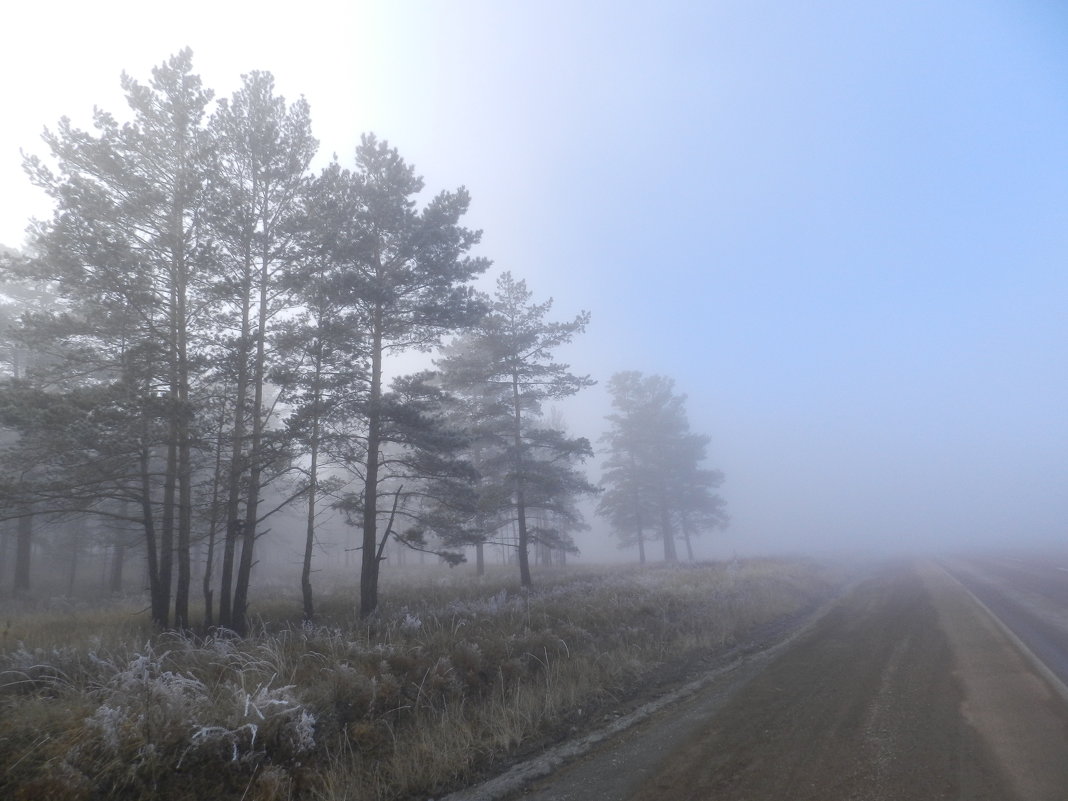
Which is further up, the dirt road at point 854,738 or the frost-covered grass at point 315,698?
the frost-covered grass at point 315,698

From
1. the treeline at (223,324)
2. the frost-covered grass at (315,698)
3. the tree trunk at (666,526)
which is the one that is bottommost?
the frost-covered grass at (315,698)

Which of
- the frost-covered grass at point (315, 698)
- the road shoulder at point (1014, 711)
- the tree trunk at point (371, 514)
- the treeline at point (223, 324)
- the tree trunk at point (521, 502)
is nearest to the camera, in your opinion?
the road shoulder at point (1014, 711)

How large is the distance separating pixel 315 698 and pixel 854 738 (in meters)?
6.37

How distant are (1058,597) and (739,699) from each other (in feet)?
45.7

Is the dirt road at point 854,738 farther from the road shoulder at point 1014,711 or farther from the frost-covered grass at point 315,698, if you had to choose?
the frost-covered grass at point 315,698

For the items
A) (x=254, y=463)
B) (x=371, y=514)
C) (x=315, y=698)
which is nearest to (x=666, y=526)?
(x=371, y=514)

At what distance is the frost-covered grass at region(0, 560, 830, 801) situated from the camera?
5.32m

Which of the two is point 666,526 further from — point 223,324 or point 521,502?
point 223,324

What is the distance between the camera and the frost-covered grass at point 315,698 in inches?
209

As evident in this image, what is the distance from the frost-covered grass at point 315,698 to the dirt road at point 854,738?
A: 1528mm

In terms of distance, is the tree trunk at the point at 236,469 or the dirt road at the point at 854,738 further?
the tree trunk at the point at 236,469

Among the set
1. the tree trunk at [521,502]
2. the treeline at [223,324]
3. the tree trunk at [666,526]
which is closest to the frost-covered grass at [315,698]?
the treeline at [223,324]

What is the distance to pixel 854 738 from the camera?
617 cm

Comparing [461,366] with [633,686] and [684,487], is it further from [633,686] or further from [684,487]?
→ [684,487]
